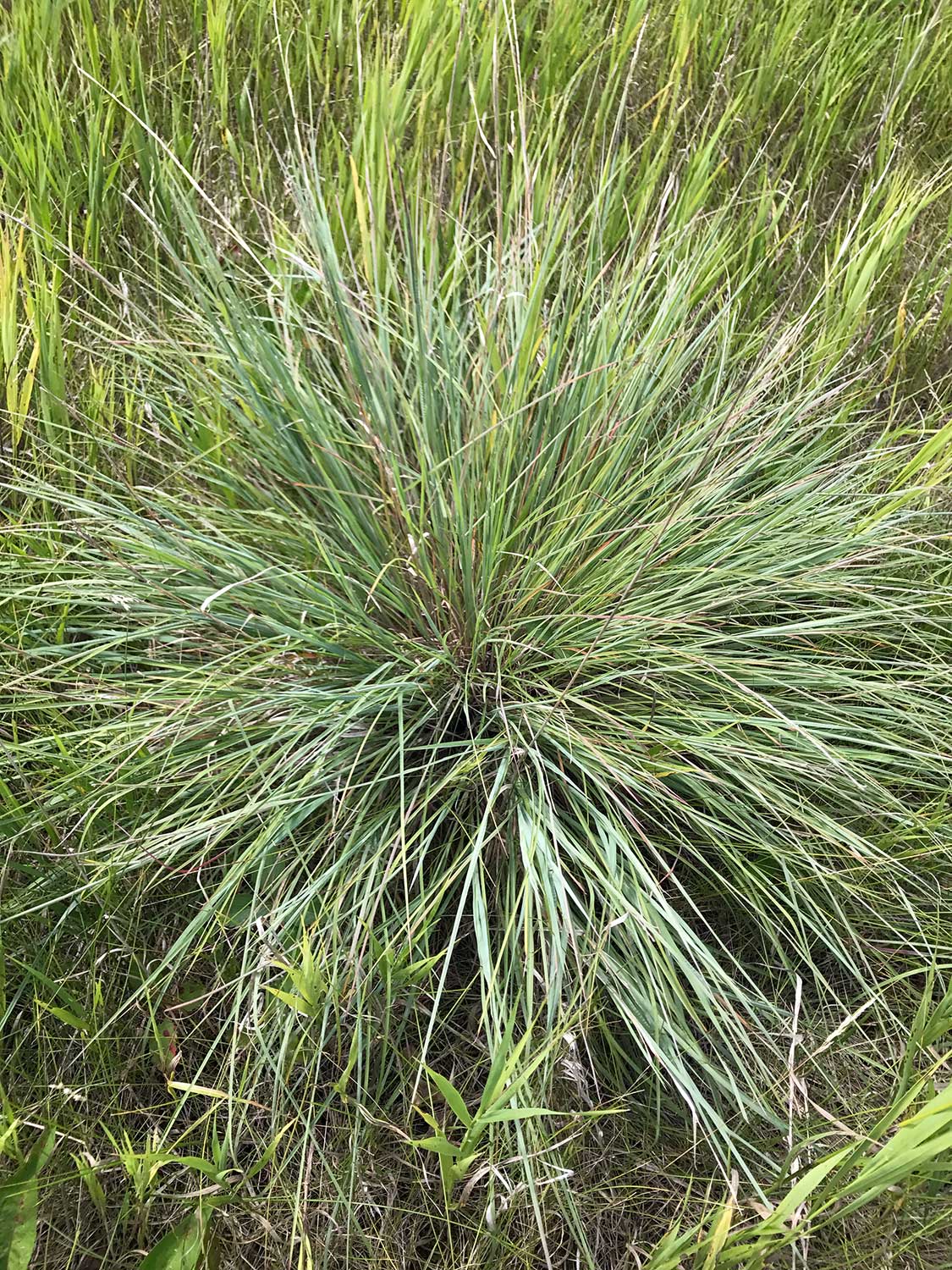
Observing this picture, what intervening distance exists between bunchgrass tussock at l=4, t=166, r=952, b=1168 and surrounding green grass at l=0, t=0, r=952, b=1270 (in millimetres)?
11

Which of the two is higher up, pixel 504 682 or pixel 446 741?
pixel 504 682

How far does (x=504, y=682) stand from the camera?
1.21 m

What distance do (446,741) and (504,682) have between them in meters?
0.12

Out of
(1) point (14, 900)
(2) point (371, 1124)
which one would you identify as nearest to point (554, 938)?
(2) point (371, 1124)

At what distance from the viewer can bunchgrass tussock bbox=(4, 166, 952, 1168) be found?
1.07m

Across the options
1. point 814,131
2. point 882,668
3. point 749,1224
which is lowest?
point 749,1224

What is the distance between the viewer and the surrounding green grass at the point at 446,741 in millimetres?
994

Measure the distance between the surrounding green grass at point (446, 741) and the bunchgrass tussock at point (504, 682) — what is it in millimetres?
11

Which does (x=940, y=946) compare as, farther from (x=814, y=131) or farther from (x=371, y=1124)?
(x=814, y=131)

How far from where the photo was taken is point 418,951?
3.51 feet

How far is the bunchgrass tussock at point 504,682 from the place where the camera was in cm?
107

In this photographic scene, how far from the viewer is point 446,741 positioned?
1250mm

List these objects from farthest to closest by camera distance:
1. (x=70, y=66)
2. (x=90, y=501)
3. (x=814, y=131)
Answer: (x=814, y=131), (x=70, y=66), (x=90, y=501)

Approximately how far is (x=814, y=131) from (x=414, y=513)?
130 cm
